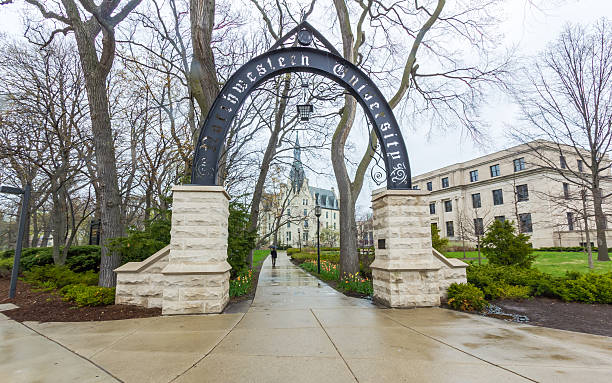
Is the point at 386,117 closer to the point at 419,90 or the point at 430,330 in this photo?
the point at 430,330

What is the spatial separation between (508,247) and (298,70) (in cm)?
1108

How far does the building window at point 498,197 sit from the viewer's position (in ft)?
135

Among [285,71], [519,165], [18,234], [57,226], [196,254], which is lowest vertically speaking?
[196,254]

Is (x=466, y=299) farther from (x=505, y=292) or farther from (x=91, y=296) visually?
(x=91, y=296)

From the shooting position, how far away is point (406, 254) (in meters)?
6.55

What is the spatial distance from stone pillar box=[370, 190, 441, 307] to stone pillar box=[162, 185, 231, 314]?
11.9ft

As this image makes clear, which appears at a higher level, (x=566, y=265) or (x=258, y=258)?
(x=566, y=265)

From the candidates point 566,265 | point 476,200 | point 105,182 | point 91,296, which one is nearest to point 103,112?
point 105,182

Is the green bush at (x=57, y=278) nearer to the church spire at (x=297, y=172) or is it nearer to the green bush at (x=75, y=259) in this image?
the green bush at (x=75, y=259)

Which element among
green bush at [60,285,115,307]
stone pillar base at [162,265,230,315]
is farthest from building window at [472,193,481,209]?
green bush at [60,285,115,307]

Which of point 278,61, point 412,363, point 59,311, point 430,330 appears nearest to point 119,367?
point 412,363

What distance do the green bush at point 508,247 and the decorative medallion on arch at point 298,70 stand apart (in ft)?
25.5

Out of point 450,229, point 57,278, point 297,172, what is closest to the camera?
point 57,278

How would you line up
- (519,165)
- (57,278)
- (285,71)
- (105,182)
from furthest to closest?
(519,165)
(57,278)
(105,182)
(285,71)
